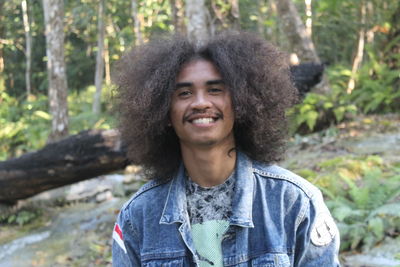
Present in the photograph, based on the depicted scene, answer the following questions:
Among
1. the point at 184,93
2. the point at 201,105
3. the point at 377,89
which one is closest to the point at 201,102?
the point at 201,105

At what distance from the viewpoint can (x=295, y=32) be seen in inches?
424

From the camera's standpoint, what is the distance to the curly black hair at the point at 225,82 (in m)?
2.20

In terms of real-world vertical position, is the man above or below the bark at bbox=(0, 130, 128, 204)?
above

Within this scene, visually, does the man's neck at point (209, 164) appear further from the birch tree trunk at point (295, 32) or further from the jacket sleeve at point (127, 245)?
the birch tree trunk at point (295, 32)

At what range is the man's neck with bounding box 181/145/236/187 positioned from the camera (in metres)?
2.22

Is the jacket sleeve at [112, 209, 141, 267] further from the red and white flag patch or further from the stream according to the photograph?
the stream

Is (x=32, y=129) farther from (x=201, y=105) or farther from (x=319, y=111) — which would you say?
(x=201, y=105)

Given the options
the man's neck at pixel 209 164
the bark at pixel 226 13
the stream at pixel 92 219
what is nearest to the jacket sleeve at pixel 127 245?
the man's neck at pixel 209 164

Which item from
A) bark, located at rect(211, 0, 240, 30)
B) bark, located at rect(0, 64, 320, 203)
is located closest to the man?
bark, located at rect(0, 64, 320, 203)

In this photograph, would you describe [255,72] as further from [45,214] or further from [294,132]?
[294,132]

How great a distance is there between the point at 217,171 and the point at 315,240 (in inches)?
22.0

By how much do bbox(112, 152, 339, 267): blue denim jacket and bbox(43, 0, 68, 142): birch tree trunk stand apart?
26.3 feet

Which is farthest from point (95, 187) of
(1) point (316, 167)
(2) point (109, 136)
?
(1) point (316, 167)

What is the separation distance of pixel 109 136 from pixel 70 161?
0.65 metres
